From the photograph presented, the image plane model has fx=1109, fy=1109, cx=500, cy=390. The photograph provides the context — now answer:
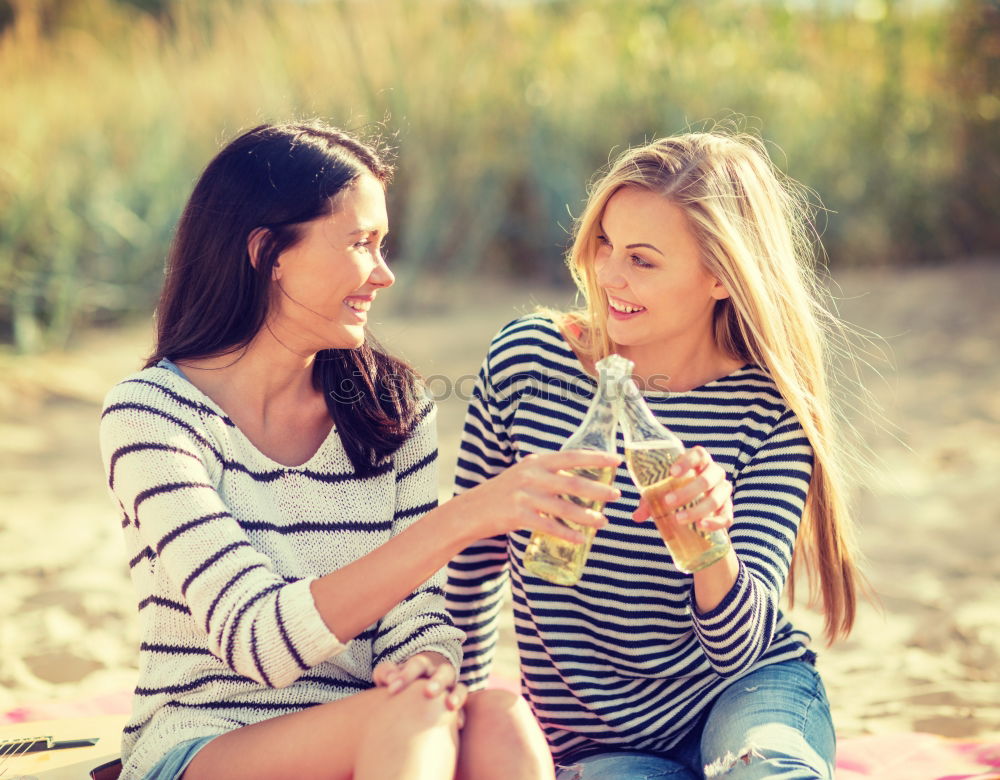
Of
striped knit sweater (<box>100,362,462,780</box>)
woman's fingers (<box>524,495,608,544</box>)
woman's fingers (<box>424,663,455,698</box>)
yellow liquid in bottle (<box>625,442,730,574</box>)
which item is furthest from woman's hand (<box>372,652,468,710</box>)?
yellow liquid in bottle (<box>625,442,730,574</box>)

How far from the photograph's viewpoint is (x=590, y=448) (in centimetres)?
202

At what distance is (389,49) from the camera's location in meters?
8.19

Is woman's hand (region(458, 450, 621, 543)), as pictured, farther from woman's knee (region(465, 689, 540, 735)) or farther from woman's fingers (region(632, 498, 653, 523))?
woman's knee (region(465, 689, 540, 735))

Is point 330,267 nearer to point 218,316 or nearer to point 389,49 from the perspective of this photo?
point 218,316

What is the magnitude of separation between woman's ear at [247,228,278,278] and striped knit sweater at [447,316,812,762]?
70 centimetres

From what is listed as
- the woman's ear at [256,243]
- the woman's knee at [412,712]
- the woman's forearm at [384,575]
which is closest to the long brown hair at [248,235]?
the woman's ear at [256,243]

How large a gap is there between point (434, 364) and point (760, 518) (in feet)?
15.8

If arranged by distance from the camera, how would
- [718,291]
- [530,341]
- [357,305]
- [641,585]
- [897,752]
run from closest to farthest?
[357,305] < [641,585] < [718,291] < [530,341] < [897,752]

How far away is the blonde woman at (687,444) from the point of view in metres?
2.43

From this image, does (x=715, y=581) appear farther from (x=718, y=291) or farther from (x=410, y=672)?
(x=718, y=291)

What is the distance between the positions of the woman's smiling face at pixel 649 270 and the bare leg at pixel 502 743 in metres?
0.86

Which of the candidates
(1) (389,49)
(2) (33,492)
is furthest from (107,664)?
(1) (389,49)

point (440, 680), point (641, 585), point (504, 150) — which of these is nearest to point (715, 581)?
point (641, 585)

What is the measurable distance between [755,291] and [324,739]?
134 centimetres
